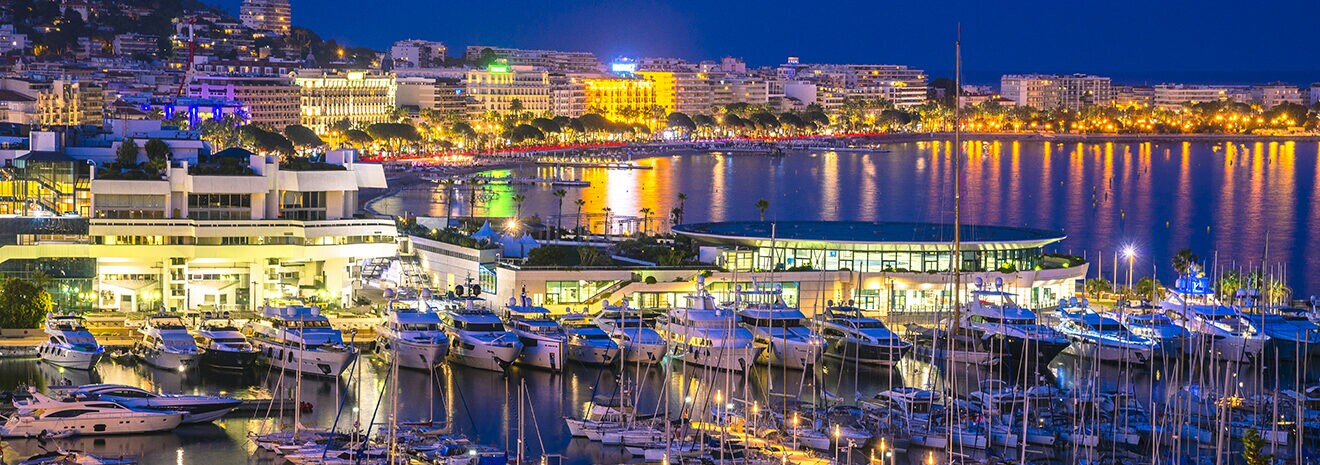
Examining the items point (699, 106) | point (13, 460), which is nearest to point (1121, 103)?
point (699, 106)

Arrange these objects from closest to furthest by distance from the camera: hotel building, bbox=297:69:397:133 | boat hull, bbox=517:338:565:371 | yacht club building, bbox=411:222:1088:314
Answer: boat hull, bbox=517:338:565:371
yacht club building, bbox=411:222:1088:314
hotel building, bbox=297:69:397:133

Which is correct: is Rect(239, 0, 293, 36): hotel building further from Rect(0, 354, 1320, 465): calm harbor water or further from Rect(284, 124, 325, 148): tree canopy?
Rect(0, 354, 1320, 465): calm harbor water

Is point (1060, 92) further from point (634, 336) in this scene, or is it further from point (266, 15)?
point (634, 336)

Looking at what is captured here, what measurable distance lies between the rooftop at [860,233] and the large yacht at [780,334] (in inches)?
165

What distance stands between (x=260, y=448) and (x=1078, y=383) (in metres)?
7.89

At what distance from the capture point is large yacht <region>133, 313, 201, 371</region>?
2291 cm

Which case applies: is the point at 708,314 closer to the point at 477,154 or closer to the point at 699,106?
the point at 477,154

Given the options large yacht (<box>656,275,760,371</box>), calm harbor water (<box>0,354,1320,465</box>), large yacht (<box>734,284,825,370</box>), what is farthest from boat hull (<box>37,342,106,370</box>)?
large yacht (<box>734,284,825,370</box>)

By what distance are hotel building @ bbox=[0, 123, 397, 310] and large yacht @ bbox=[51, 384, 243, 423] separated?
6555mm

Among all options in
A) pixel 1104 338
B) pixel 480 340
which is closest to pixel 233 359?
pixel 480 340

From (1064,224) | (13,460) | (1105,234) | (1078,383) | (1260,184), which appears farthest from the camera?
(1260,184)

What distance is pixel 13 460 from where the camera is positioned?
1780 cm

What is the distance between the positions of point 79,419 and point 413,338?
4.97 m

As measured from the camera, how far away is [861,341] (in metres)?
24.0
